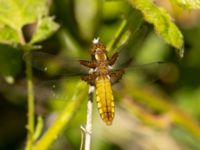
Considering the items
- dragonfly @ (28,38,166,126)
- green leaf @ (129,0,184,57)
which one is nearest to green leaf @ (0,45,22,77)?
dragonfly @ (28,38,166,126)

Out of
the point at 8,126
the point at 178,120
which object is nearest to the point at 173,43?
the point at 178,120

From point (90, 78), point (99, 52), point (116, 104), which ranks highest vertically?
point (116, 104)

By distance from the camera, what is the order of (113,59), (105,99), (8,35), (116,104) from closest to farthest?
(105,99), (113,59), (8,35), (116,104)

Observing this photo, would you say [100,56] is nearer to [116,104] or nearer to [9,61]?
[9,61]

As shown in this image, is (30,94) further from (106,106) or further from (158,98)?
(158,98)

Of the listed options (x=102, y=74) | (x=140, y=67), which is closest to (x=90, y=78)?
(x=102, y=74)

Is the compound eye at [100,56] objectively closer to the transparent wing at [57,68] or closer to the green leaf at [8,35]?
the transparent wing at [57,68]
